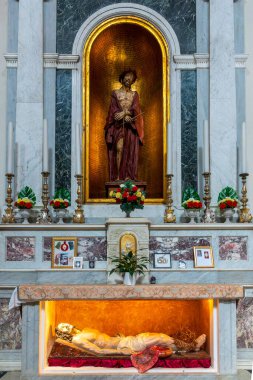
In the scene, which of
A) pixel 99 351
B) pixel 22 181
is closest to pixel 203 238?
pixel 99 351

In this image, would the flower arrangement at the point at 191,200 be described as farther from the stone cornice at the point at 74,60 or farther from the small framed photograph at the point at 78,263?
the stone cornice at the point at 74,60

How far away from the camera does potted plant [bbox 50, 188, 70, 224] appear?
9.07m

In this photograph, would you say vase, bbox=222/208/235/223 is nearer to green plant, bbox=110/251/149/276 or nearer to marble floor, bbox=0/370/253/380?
green plant, bbox=110/251/149/276

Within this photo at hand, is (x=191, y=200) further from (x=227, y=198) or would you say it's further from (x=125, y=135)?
(x=125, y=135)

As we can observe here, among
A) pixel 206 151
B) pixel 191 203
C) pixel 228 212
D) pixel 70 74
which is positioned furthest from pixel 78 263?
pixel 70 74

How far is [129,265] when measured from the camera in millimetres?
8086

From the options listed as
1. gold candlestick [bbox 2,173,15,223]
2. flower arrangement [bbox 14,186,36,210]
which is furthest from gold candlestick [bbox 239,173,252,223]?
gold candlestick [bbox 2,173,15,223]

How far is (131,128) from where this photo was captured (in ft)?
33.0

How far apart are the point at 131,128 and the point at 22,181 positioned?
1906 millimetres

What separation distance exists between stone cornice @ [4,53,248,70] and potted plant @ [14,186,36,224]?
2.08 metres

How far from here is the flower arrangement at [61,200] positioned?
9.05 meters

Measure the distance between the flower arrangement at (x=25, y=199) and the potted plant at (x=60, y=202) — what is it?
11.5 inches

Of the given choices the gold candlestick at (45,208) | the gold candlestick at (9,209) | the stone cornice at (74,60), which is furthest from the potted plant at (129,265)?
the stone cornice at (74,60)

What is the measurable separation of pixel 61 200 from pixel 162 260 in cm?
170
